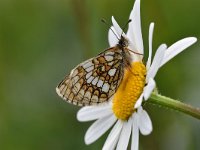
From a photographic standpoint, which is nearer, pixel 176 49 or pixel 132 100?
pixel 176 49

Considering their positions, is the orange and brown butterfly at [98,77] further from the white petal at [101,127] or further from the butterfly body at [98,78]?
the white petal at [101,127]

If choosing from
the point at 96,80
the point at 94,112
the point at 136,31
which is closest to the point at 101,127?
the point at 94,112

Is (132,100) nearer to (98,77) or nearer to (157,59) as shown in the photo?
(98,77)

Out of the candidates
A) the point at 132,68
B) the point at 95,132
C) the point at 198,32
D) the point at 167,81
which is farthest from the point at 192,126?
the point at 132,68

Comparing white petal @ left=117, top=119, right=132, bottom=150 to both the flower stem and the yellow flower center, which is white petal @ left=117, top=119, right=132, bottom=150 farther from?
the flower stem

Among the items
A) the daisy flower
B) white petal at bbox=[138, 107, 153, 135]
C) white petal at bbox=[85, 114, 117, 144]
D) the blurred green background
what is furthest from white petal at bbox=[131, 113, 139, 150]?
the blurred green background
